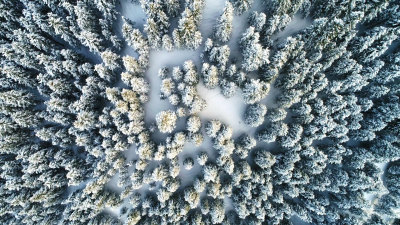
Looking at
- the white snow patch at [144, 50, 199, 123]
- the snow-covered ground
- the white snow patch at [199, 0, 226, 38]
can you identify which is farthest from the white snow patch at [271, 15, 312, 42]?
the white snow patch at [144, 50, 199, 123]

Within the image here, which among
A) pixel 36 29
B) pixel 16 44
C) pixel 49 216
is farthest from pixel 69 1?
pixel 49 216

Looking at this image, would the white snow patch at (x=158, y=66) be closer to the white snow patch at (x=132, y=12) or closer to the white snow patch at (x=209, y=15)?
the white snow patch at (x=209, y=15)

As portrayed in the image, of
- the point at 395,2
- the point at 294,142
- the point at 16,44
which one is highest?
the point at 16,44

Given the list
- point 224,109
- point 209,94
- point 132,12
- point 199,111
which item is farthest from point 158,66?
point 224,109

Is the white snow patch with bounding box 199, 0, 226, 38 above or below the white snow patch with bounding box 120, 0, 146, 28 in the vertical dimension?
below

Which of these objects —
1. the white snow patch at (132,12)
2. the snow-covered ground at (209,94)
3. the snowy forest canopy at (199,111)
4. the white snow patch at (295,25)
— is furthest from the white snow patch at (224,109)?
the white snow patch at (132,12)

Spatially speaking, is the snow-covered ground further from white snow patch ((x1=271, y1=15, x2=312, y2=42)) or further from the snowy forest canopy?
the snowy forest canopy

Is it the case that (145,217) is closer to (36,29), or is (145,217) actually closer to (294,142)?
(294,142)

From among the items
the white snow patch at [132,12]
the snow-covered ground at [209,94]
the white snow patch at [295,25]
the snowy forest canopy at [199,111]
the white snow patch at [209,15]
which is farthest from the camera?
the white snow patch at [132,12]
